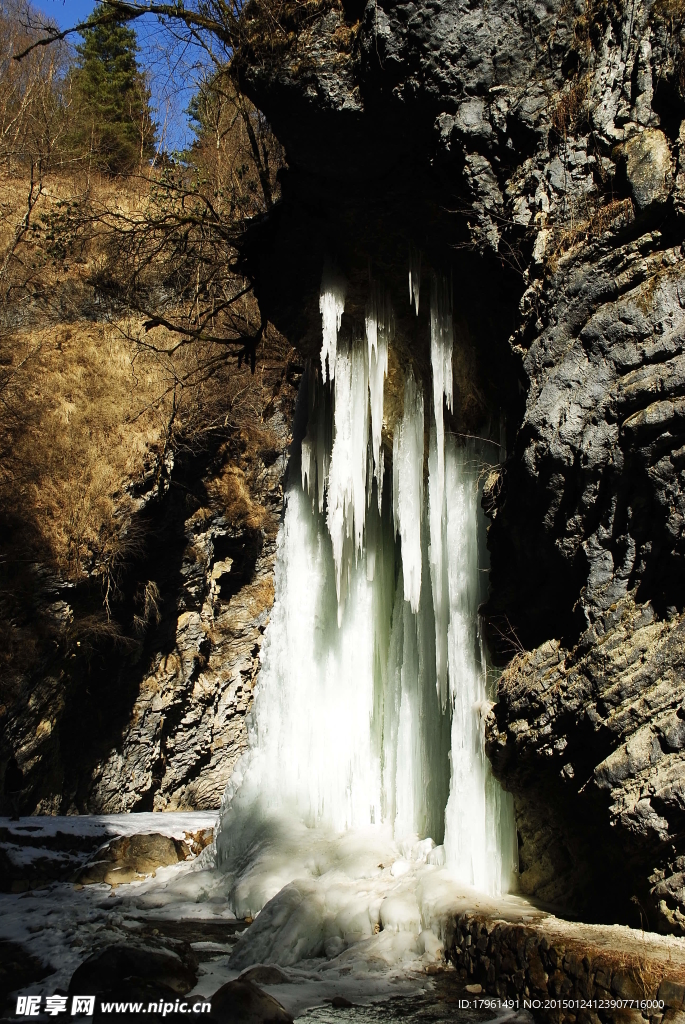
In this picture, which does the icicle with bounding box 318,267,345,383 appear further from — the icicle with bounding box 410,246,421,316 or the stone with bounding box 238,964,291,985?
the stone with bounding box 238,964,291,985

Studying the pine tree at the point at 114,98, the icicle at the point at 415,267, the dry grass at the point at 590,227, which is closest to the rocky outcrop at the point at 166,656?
the icicle at the point at 415,267

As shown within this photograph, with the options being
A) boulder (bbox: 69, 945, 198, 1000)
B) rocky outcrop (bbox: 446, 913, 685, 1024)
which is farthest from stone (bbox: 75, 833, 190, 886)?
rocky outcrop (bbox: 446, 913, 685, 1024)

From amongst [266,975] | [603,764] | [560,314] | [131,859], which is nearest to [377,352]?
[560,314]

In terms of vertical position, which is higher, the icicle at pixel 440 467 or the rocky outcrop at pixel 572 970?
the icicle at pixel 440 467

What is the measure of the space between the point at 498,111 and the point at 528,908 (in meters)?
6.29

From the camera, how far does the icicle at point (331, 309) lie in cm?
848

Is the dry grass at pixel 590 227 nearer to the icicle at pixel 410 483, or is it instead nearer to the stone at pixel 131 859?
the icicle at pixel 410 483

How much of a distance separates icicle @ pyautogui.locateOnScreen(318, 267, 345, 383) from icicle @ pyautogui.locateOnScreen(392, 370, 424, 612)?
0.97 meters

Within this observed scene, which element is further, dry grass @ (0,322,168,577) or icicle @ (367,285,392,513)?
dry grass @ (0,322,168,577)

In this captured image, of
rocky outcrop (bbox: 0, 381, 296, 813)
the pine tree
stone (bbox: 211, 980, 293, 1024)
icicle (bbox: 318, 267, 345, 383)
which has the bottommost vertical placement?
stone (bbox: 211, 980, 293, 1024)

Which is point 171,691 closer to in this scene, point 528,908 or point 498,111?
point 528,908

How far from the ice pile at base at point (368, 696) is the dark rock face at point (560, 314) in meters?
0.54

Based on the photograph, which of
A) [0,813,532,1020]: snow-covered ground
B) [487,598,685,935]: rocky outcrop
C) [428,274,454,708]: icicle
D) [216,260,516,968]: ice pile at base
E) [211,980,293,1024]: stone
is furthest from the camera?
[428,274,454,708]: icicle

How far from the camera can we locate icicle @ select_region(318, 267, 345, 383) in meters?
8.48
